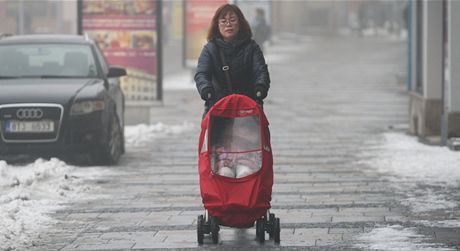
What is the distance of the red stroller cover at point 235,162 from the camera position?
8.93 meters

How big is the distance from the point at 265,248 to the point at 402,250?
0.93 metres

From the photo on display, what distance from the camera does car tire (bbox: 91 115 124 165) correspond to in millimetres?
14406

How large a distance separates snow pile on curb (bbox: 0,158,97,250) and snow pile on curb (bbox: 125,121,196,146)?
141 inches

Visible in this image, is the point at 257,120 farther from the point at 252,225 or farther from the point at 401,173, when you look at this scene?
the point at 401,173

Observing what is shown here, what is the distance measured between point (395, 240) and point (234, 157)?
1256 mm

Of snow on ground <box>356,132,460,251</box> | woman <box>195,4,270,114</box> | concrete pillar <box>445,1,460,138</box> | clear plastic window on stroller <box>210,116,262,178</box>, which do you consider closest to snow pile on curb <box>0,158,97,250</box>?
clear plastic window on stroller <box>210,116,262,178</box>

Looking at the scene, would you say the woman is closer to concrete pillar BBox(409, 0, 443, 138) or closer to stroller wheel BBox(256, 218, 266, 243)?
stroller wheel BBox(256, 218, 266, 243)

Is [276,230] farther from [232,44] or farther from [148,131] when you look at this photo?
[148,131]

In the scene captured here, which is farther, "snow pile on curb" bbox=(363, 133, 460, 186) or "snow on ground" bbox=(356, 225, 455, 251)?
"snow pile on curb" bbox=(363, 133, 460, 186)

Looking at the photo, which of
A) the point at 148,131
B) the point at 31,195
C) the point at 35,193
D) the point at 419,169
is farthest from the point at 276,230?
the point at 148,131

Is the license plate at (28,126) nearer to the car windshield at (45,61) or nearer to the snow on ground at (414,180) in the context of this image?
the car windshield at (45,61)

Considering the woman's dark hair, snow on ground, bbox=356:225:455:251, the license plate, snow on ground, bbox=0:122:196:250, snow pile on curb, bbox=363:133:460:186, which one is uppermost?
the woman's dark hair

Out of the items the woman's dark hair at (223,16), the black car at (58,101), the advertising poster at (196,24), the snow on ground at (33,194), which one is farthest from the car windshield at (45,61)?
the advertising poster at (196,24)

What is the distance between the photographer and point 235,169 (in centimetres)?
907
